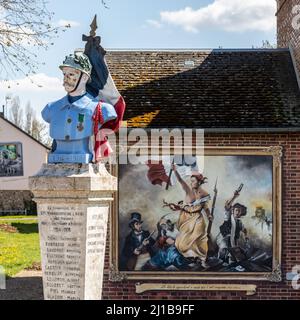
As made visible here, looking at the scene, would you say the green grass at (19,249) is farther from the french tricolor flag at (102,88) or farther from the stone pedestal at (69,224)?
the french tricolor flag at (102,88)

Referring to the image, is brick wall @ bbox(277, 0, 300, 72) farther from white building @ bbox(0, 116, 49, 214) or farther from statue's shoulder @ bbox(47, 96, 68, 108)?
white building @ bbox(0, 116, 49, 214)

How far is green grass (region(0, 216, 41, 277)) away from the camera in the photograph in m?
18.2

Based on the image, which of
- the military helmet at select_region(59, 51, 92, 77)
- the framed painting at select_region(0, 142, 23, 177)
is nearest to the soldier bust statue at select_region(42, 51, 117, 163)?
the military helmet at select_region(59, 51, 92, 77)

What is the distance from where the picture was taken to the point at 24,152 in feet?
126

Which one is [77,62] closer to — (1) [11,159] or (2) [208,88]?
(2) [208,88]

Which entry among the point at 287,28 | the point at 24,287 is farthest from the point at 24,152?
the point at 287,28

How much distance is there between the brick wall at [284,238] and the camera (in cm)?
1230

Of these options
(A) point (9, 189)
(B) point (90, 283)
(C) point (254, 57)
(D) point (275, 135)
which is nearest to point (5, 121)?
(A) point (9, 189)

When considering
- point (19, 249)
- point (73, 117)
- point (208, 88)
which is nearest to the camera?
point (73, 117)

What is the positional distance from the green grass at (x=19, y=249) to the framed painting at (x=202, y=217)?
5.41 meters

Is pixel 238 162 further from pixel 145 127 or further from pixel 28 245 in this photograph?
pixel 28 245

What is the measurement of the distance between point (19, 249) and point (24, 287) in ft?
25.1
